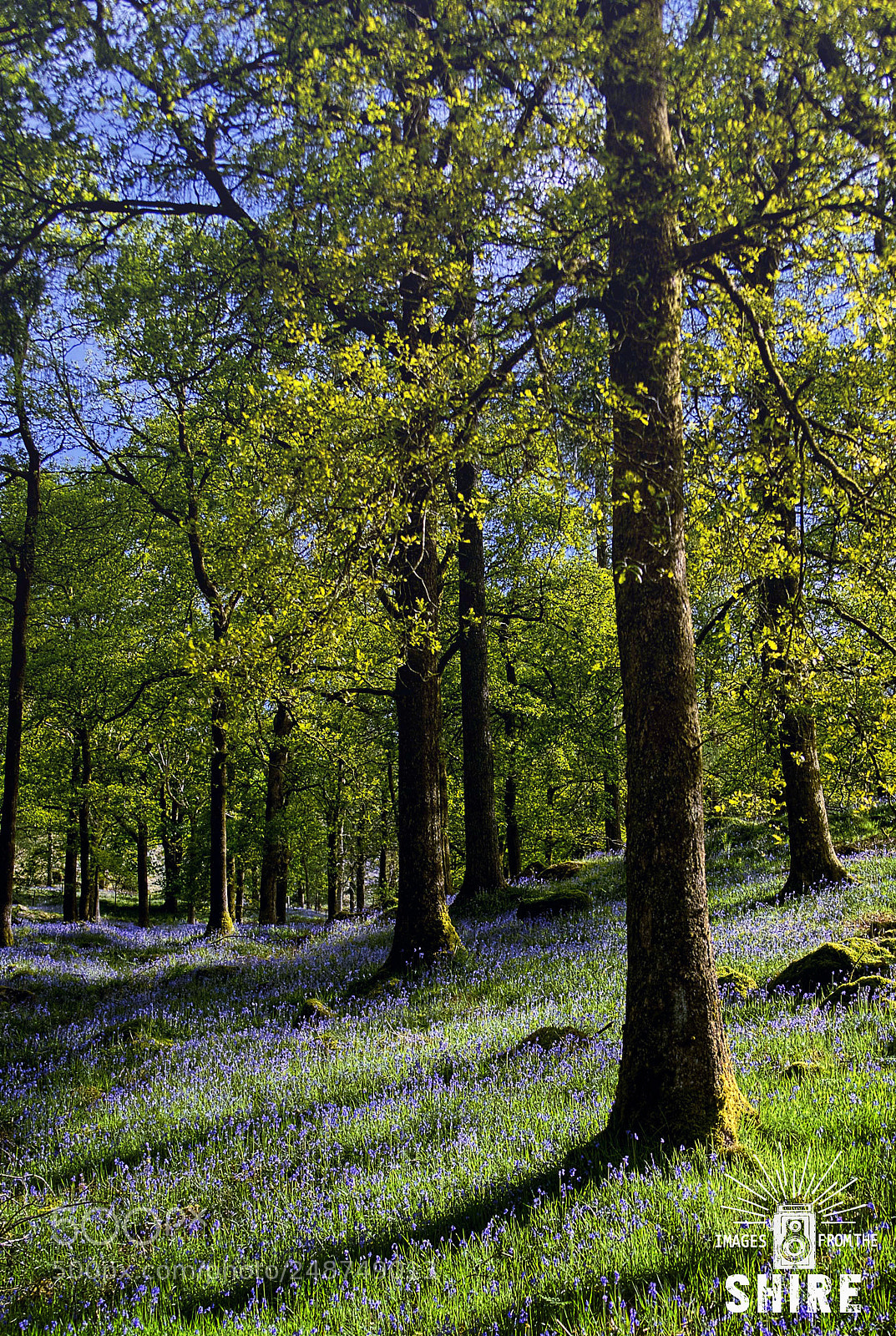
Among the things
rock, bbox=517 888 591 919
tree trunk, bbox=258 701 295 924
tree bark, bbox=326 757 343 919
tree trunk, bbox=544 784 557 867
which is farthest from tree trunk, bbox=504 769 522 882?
rock, bbox=517 888 591 919

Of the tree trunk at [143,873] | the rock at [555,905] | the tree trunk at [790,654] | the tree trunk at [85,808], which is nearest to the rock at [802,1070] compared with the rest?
the tree trunk at [790,654]

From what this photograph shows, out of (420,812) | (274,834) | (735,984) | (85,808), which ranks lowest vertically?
(735,984)

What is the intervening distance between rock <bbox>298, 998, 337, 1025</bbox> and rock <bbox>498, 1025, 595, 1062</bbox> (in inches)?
131

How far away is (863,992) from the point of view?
20.9 ft

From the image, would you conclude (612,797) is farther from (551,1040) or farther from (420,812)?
(551,1040)

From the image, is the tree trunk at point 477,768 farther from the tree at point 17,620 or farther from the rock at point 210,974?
the tree at point 17,620

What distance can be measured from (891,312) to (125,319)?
10976 mm

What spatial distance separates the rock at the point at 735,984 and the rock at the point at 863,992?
766mm

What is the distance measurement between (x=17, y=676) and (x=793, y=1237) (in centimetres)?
1685

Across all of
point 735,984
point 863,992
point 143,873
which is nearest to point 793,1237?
point 863,992

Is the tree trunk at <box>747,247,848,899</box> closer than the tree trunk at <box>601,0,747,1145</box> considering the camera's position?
No

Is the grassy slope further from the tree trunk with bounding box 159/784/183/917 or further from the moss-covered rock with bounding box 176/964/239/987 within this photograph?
the tree trunk with bounding box 159/784/183/917

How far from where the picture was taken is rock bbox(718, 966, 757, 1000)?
706 cm

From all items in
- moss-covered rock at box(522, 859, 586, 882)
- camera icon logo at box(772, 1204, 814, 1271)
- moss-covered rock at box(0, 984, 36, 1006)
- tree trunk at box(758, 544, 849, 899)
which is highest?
tree trunk at box(758, 544, 849, 899)
